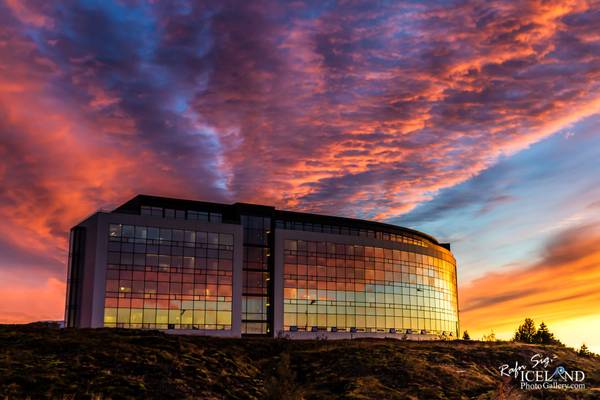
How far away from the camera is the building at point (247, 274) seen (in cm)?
7656

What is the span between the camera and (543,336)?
106 m

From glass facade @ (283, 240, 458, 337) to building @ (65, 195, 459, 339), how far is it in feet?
0.51

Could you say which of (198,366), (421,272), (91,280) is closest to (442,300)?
(421,272)

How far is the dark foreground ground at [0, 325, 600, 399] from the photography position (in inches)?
1216

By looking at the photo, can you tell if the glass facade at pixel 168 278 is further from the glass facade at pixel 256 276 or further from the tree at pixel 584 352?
the tree at pixel 584 352

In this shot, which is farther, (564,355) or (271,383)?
(564,355)

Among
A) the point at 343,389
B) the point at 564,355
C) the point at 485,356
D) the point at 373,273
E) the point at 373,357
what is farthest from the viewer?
the point at 373,273

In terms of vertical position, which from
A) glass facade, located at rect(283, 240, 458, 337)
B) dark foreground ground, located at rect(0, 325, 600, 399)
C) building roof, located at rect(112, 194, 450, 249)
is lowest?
dark foreground ground, located at rect(0, 325, 600, 399)

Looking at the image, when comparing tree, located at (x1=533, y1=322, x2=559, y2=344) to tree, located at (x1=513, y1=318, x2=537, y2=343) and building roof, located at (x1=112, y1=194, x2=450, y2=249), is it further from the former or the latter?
building roof, located at (x1=112, y1=194, x2=450, y2=249)

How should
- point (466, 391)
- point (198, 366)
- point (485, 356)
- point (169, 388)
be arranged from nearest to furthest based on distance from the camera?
point (169, 388) → point (198, 366) → point (466, 391) → point (485, 356)

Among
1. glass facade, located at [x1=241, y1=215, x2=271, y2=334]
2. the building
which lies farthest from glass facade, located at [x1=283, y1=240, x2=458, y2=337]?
glass facade, located at [x1=241, y1=215, x2=271, y2=334]

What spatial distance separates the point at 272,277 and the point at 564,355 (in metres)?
39.5

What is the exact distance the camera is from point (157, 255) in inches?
3108

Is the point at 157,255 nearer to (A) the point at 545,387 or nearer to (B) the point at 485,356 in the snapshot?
(B) the point at 485,356
